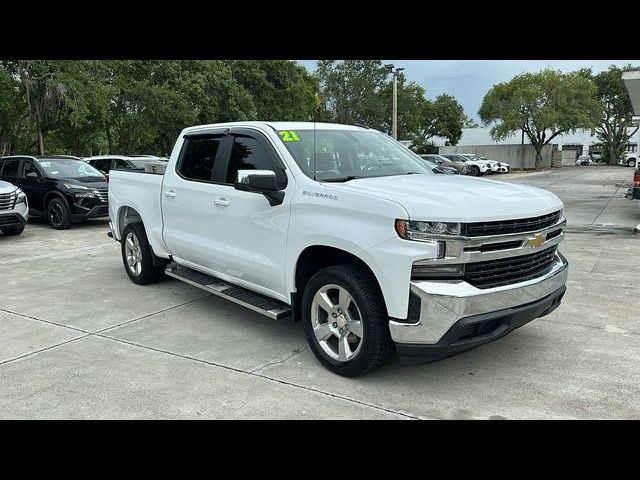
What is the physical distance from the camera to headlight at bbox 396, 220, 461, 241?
11.6 ft

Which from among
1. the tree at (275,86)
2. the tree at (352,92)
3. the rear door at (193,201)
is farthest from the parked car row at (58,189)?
the tree at (352,92)

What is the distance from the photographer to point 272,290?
473 centimetres

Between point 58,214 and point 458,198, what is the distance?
11215 mm

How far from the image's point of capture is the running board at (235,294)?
4.67 metres

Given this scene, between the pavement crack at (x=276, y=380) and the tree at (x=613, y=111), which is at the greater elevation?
the tree at (x=613, y=111)

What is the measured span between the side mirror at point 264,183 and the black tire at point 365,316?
78 centimetres

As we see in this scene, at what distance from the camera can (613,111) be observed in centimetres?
5994

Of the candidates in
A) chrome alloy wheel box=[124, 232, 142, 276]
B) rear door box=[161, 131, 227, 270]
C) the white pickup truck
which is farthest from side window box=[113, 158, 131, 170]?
the white pickup truck

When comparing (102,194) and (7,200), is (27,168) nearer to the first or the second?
(102,194)

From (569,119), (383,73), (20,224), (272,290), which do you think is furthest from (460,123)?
(272,290)

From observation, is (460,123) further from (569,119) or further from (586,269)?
(586,269)

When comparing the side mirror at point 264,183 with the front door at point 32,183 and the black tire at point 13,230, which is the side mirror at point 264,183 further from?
the front door at point 32,183

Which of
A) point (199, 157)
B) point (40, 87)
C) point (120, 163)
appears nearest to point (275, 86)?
point (40, 87)
